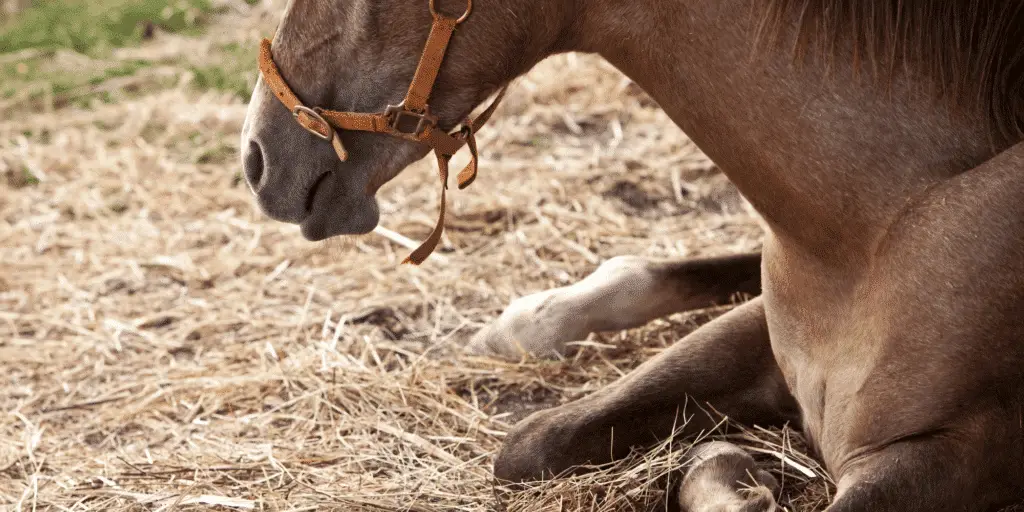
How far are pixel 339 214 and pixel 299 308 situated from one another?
1.60 m

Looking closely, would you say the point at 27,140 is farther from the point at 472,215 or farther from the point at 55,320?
the point at 472,215

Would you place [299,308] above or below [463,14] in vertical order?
below

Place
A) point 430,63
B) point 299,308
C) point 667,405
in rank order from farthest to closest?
point 299,308 < point 667,405 < point 430,63

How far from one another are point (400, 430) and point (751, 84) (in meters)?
1.36

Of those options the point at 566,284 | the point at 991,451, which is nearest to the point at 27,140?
the point at 566,284

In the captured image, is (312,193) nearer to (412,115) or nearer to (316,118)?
(316,118)

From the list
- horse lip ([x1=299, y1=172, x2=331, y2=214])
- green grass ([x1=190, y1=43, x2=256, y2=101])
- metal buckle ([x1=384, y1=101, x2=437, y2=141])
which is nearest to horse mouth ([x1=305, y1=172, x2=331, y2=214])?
horse lip ([x1=299, y1=172, x2=331, y2=214])

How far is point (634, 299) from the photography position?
10.4 ft

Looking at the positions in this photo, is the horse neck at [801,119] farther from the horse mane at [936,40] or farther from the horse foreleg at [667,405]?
the horse foreleg at [667,405]

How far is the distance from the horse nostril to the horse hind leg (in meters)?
1.12

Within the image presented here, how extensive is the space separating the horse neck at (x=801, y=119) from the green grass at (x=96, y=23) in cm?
646

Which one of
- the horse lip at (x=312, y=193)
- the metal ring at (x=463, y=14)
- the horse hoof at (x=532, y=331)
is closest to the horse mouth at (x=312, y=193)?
the horse lip at (x=312, y=193)

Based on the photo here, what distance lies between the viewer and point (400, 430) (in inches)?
111

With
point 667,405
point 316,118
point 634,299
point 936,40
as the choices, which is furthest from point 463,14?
point 634,299
